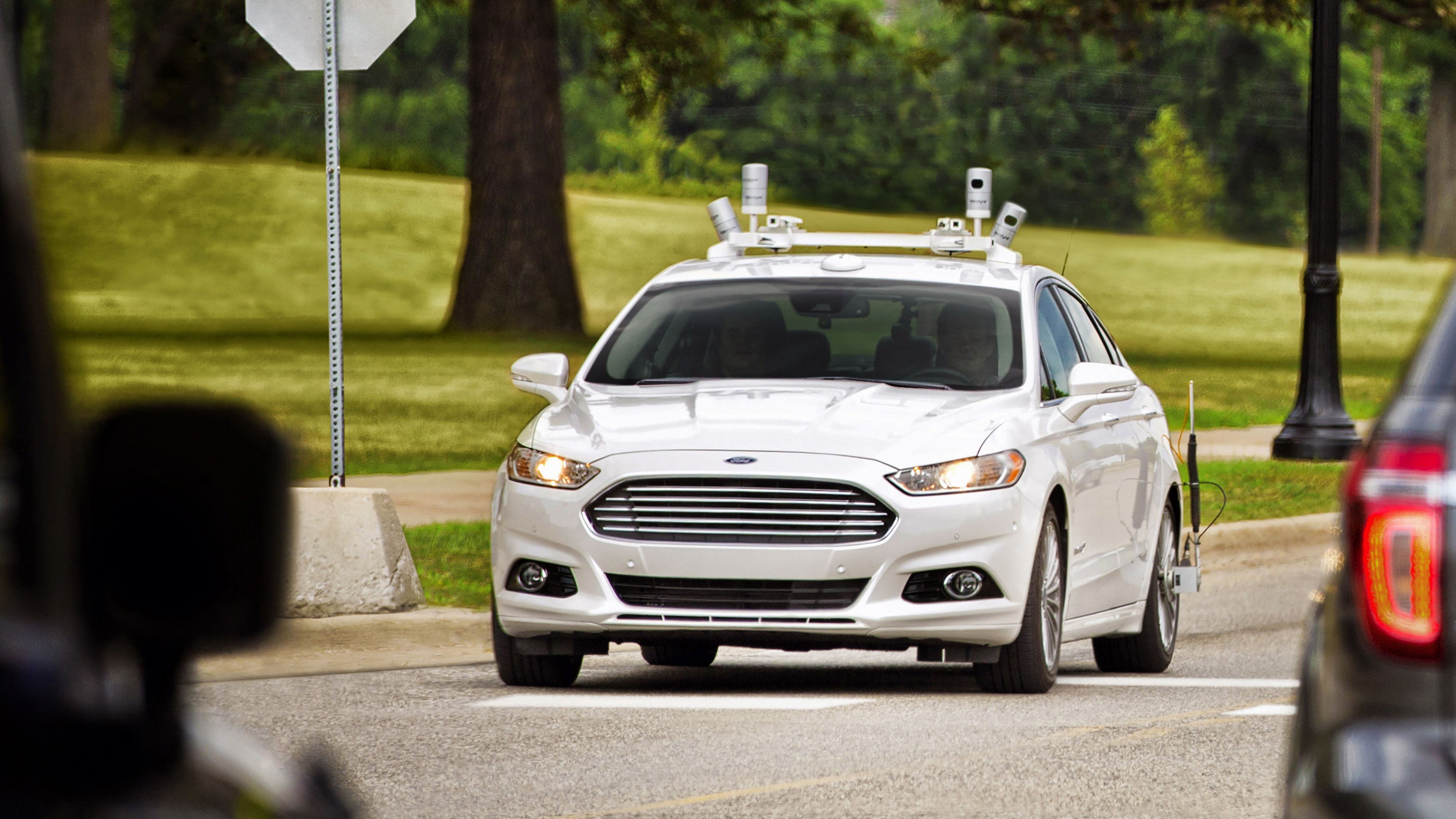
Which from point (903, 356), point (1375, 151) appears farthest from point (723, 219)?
point (1375, 151)

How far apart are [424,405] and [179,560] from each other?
2301cm

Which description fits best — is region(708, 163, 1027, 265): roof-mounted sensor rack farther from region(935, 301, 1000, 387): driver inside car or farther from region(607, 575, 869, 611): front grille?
region(607, 575, 869, 611): front grille

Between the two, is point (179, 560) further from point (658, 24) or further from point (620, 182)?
point (620, 182)

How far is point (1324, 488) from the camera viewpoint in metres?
17.2

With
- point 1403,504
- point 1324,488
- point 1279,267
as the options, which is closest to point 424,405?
point 1324,488

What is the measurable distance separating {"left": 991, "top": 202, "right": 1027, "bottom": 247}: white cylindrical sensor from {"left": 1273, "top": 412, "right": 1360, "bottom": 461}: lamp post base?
756 centimetres

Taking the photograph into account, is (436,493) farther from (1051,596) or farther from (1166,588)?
(1051,596)

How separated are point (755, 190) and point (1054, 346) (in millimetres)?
1727

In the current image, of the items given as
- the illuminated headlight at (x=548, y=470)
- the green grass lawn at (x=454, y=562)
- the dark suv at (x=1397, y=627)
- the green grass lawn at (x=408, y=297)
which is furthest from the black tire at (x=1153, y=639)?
the green grass lawn at (x=408, y=297)

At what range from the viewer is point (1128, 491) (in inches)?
387

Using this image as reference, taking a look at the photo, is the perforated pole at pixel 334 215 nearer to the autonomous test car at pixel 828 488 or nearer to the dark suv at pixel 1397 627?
the autonomous test car at pixel 828 488

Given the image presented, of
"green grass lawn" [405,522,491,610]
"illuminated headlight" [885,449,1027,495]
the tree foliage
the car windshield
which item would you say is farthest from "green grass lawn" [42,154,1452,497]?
"illuminated headlight" [885,449,1027,495]

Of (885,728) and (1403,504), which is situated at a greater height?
(1403,504)

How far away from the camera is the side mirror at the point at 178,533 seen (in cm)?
192
